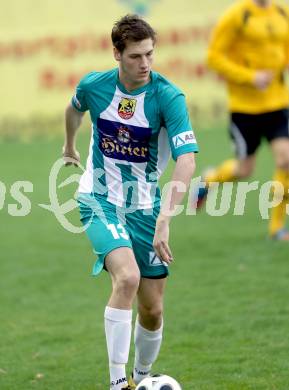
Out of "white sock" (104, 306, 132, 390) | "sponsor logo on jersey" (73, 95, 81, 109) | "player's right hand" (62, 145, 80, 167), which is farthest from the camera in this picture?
"player's right hand" (62, 145, 80, 167)

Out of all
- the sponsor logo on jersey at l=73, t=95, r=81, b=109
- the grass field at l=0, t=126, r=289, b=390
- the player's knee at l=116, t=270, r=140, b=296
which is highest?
the sponsor logo on jersey at l=73, t=95, r=81, b=109

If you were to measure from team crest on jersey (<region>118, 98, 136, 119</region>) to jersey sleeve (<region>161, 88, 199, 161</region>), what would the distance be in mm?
195

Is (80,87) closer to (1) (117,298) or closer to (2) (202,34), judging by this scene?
(1) (117,298)

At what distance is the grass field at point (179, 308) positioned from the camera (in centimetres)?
621

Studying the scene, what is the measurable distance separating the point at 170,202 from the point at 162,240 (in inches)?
9.0

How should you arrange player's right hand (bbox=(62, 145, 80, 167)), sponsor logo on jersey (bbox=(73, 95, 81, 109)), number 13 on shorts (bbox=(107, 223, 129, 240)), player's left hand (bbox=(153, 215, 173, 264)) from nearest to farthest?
player's left hand (bbox=(153, 215, 173, 264)) → number 13 on shorts (bbox=(107, 223, 129, 240)) → sponsor logo on jersey (bbox=(73, 95, 81, 109)) → player's right hand (bbox=(62, 145, 80, 167))

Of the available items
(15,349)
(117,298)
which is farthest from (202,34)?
(117,298)

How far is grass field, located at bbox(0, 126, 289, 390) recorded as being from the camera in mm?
6207

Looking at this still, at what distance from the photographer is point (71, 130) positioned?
6.05 metres

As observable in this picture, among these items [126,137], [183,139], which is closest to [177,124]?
[183,139]

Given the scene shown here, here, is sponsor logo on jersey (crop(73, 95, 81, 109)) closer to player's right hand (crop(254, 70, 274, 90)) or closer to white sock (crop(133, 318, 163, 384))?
white sock (crop(133, 318, 163, 384))

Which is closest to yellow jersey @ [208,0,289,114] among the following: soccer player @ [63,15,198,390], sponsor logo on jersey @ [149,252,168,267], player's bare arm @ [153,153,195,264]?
soccer player @ [63,15,198,390]

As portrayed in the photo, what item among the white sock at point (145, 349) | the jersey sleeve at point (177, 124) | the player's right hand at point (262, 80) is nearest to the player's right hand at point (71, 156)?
the jersey sleeve at point (177, 124)

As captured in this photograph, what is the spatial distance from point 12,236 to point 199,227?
2.10 meters
